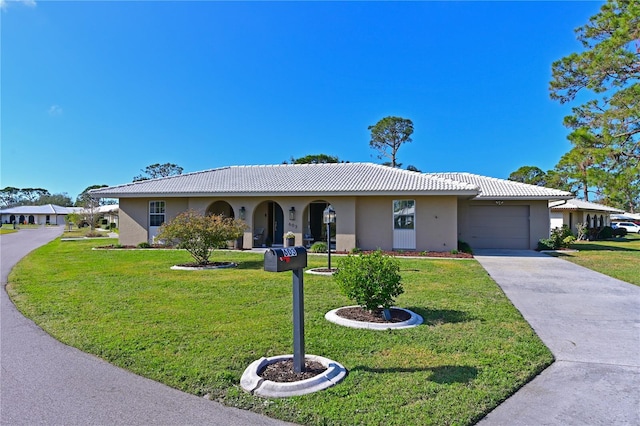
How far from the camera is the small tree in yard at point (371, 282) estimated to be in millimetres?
5746

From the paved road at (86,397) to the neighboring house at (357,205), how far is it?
1323 centimetres

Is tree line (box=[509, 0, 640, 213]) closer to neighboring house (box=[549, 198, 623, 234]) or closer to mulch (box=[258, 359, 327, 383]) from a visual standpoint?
mulch (box=[258, 359, 327, 383])

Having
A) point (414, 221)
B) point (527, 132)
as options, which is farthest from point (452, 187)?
point (527, 132)

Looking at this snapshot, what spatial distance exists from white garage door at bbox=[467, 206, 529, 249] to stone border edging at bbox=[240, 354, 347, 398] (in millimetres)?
17924

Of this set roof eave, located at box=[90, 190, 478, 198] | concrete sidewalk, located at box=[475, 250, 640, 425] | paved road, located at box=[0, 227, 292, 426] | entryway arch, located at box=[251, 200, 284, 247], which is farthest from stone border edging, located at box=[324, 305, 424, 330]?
entryway arch, located at box=[251, 200, 284, 247]

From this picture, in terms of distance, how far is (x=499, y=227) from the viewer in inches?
781

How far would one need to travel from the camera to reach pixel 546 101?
1683cm

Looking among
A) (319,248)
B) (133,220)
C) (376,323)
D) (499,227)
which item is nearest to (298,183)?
(319,248)

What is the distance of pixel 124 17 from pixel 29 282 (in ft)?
26.4

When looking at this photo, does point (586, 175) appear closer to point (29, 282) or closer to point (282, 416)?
point (282, 416)

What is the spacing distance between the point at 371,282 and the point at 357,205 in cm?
1177

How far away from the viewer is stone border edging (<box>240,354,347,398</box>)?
11.7 ft

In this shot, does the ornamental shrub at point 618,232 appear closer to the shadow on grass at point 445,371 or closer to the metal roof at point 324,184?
the metal roof at point 324,184

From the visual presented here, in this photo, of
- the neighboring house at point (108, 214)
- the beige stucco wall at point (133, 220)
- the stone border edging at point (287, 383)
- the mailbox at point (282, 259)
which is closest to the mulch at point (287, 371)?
the stone border edging at point (287, 383)
